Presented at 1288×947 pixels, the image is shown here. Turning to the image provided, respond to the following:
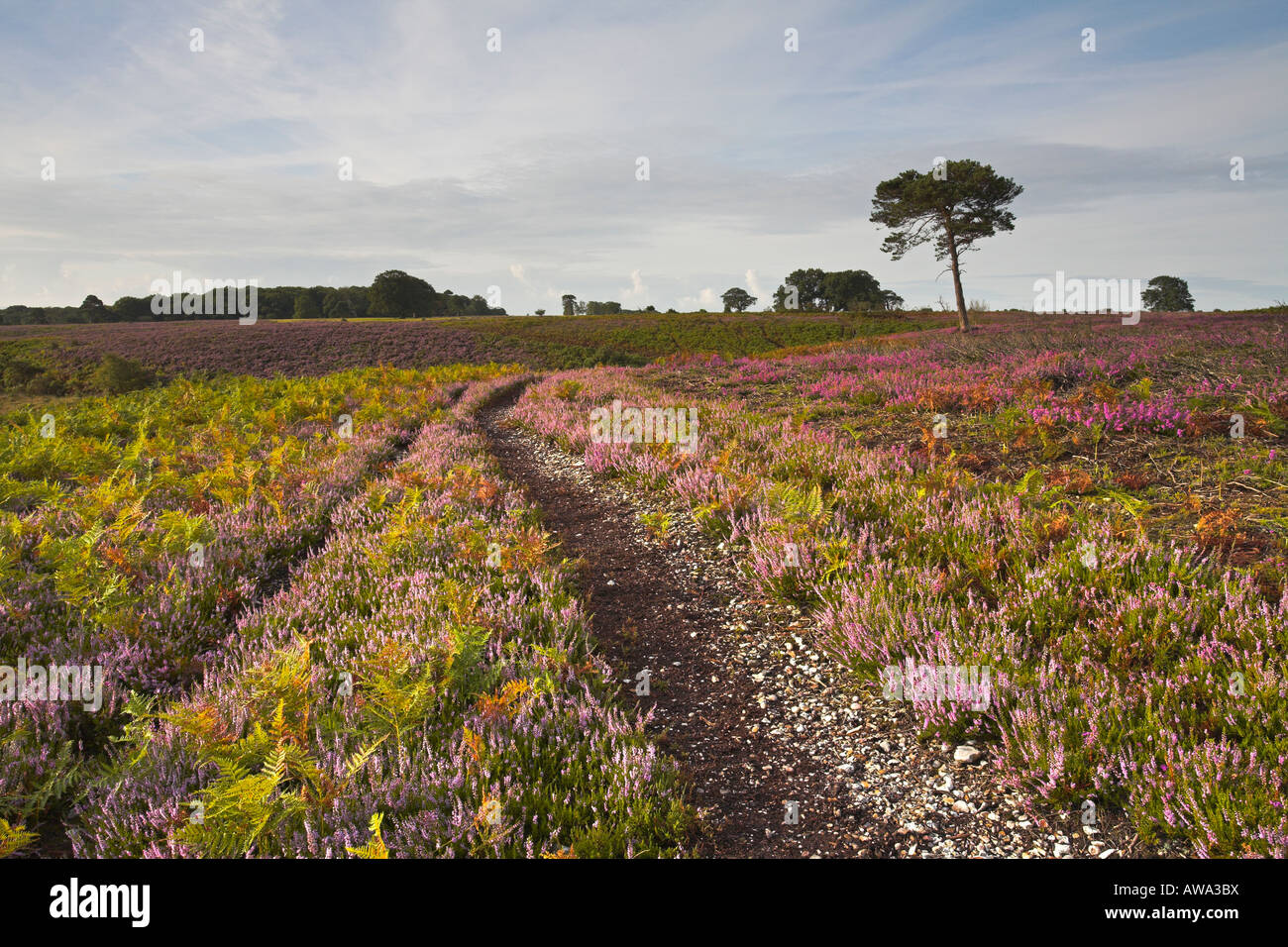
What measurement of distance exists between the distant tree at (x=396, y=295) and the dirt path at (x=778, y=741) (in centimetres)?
9072

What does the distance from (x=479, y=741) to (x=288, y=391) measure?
1815 cm

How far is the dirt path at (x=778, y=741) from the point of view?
269 cm

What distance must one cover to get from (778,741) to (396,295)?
93.6m

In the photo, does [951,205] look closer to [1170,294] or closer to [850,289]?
[850,289]

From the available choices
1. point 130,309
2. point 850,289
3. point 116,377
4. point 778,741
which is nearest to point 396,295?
point 130,309

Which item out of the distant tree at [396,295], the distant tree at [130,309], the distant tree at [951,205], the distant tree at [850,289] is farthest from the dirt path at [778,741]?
the distant tree at [130,309]

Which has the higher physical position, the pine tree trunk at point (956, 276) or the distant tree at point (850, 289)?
the distant tree at point (850, 289)

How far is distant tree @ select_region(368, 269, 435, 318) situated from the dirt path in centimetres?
9072

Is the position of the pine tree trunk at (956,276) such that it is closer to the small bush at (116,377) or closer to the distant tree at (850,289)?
the small bush at (116,377)

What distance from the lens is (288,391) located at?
1769 centimetres

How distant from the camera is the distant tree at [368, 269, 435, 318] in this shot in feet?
279

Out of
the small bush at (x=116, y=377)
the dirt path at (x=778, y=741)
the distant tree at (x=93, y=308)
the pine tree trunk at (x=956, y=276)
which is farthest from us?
the distant tree at (x=93, y=308)

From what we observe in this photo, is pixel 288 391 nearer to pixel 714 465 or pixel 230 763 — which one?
pixel 714 465

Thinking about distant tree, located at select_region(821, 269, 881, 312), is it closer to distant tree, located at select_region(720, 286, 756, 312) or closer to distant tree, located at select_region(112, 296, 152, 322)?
distant tree, located at select_region(720, 286, 756, 312)
